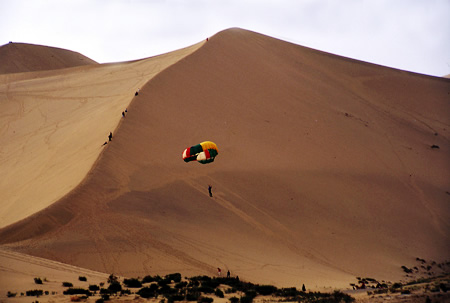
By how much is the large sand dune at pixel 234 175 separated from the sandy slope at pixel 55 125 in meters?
0.15

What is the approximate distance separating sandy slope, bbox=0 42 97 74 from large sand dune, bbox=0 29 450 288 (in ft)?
90.0

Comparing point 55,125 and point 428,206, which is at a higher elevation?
point 55,125

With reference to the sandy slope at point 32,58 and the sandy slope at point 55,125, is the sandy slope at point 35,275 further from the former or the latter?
the sandy slope at point 32,58

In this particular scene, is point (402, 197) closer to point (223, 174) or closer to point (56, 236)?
point (223, 174)

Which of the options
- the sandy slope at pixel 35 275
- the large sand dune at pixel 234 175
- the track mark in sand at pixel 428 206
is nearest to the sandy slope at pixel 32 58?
the large sand dune at pixel 234 175

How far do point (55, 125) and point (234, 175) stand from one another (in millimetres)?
13019

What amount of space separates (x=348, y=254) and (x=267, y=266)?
4043 millimetres

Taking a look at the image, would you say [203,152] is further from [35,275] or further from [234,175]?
[35,275]

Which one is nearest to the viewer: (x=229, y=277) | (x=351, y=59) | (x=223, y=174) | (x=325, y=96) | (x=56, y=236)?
(x=229, y=277)

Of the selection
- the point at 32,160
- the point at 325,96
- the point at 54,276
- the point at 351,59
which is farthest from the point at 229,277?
the point at 351,59

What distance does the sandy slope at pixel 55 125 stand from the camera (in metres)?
21.7

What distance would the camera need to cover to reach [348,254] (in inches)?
794

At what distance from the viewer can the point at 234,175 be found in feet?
76.9

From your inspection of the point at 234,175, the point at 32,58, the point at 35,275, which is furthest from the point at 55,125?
the point at 32,58
